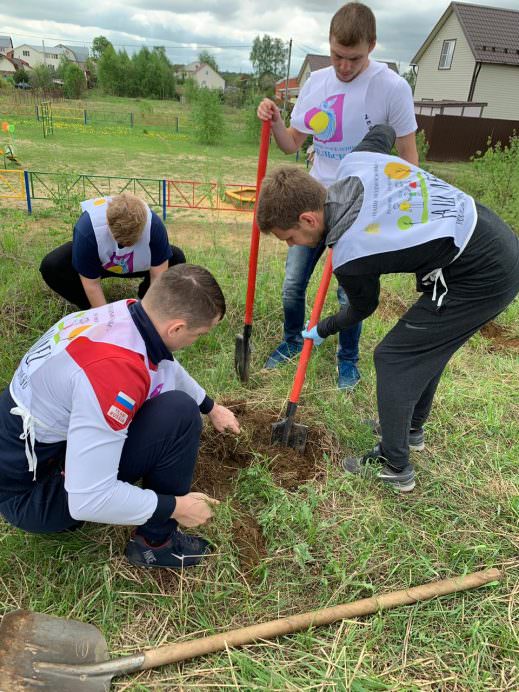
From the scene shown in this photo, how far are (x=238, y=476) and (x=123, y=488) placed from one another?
92cm

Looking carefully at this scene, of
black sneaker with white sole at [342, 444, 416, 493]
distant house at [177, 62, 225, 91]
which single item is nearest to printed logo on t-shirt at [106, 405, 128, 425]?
black sneaker with white sole at [342, 444, 416, 493]

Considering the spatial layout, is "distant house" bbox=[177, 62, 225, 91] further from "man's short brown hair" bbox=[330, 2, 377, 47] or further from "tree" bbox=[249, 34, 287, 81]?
"man's short brown hair" bbox=[330, 2, 377, 47]

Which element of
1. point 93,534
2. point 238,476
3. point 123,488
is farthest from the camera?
point 238,476

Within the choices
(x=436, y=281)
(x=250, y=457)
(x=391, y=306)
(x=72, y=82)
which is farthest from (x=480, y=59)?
(x=72, y=82)

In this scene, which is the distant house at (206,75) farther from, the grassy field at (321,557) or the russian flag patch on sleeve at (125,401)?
the russian flag patch on sleeve at (125,401)

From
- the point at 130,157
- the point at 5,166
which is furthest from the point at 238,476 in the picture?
the point at 130,157

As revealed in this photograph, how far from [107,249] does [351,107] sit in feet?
5.05

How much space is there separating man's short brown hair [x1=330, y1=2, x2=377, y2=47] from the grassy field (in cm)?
182

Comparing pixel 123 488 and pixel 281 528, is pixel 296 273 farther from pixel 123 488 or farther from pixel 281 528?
pixel 123 488

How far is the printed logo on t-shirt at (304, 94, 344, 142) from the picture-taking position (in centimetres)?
263

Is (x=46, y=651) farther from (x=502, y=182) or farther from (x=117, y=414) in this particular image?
(x=502, y=182)

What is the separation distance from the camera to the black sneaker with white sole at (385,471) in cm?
232

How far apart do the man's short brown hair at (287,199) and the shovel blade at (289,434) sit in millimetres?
1033

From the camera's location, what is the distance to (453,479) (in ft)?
7.98
